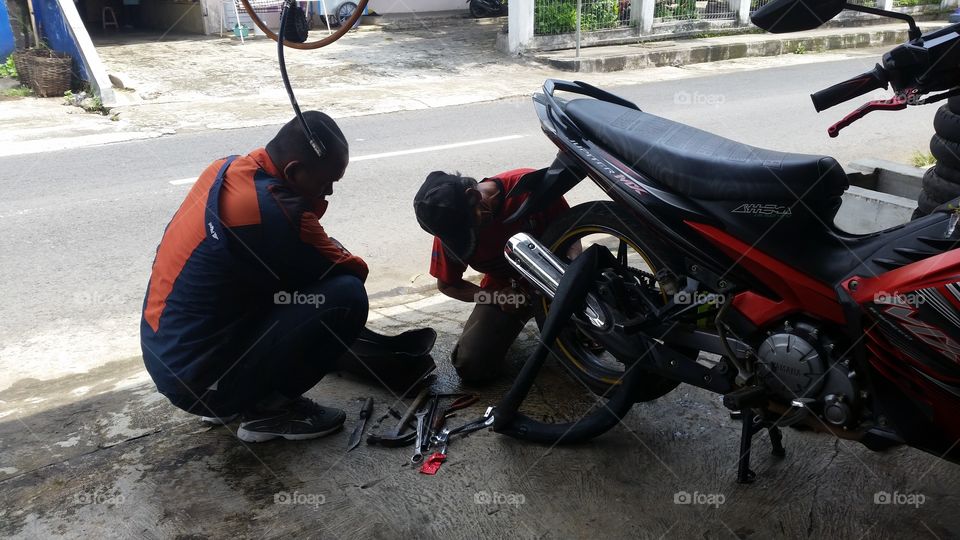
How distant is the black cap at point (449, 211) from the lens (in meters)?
2.94

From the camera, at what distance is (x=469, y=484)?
98.7 inches

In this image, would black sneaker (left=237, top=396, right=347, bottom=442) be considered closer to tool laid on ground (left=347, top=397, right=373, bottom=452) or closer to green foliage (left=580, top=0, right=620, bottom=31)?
tool laid on ground (left=347, top=397, right=373, bottom=452)

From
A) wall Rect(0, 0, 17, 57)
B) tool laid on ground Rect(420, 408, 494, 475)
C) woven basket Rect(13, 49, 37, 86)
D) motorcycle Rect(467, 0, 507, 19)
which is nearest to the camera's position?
tool laid on ground Rect(420, 408, 494, 475)

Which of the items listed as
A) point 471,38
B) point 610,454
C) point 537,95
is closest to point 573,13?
point 471,38

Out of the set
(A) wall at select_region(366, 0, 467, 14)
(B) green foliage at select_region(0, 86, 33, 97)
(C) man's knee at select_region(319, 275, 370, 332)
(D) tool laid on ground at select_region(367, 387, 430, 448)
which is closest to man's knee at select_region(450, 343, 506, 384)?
(D) tool laid on ground at select_region(367, 387, 430, 448)

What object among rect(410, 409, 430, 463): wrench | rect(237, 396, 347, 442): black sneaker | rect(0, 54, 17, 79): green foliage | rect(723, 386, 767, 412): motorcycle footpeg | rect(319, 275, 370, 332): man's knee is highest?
rect(319, 275, 370, 332): man's knee

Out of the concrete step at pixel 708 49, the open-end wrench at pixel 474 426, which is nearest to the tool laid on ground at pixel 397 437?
the open-end wrench at pixel 474 426

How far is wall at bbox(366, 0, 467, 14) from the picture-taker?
1652cm

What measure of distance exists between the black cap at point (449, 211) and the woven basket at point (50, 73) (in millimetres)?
8993

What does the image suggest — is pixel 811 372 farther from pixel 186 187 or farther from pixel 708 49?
pixel 708 49

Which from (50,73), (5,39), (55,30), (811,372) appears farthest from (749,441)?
(5,39)

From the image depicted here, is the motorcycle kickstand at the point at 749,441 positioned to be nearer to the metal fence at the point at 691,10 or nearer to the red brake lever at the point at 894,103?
the red brake lever at the point at 894,103

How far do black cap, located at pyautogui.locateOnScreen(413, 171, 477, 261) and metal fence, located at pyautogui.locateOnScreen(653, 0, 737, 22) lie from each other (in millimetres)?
12668

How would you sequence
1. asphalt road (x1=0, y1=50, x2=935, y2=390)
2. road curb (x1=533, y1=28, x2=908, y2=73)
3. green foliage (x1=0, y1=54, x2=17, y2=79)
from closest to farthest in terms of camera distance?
1. asphalt road (x1=0, y1=50, x2=935, y2=390)
2. green foliage (x1=0, y1=54, x2=17, y2=79)
3. road curb (x1=533, y1=28, x2=908, y2=73)
